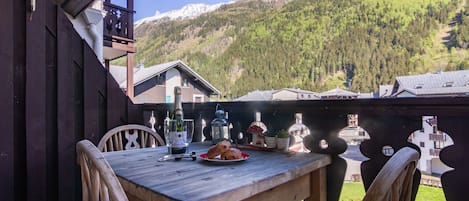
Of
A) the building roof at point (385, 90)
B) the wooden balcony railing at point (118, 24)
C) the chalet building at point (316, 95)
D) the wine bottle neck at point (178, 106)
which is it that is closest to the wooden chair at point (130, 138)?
the wine bottle neck at point (178, 106)

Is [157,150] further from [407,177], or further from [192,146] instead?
[407,177]

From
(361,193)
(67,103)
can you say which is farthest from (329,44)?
(67,103)

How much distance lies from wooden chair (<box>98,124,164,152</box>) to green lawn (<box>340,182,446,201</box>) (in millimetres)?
1119

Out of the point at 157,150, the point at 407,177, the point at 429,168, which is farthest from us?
the point at 157,150

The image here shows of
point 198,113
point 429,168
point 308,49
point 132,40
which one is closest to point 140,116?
point 198,113

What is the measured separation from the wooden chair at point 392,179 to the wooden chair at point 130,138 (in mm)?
1503

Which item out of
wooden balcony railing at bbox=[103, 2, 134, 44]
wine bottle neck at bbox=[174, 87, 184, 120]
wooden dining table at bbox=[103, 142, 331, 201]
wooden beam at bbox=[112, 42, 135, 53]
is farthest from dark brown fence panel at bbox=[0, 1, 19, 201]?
wooden beam at bbox=[112, 42, 135, 53]

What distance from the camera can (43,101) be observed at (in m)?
1.60

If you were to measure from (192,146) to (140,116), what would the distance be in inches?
37.1

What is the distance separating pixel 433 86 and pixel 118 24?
5917mm

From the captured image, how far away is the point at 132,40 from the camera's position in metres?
6.54

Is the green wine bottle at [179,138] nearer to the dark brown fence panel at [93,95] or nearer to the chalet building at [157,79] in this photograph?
the dark brown fence panel at [93,95]

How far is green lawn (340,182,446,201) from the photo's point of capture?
1114mm

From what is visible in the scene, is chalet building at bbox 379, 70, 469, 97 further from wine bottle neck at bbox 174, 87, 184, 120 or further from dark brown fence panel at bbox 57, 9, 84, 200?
dark brown fence panel at bbox 57, 9, 84, 200
